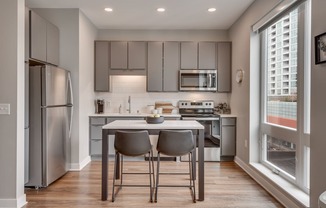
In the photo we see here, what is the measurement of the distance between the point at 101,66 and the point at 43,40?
5.30 feet

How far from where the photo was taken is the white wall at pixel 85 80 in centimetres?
430

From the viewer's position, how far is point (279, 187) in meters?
2.93

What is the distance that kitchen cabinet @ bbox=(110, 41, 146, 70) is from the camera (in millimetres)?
5137

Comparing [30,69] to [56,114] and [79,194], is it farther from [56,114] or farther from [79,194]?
[79,194]

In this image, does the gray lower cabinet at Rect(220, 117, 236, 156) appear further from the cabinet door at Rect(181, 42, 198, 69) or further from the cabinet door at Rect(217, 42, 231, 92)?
the cabinet door at Rect(181, 42, 198, 69)

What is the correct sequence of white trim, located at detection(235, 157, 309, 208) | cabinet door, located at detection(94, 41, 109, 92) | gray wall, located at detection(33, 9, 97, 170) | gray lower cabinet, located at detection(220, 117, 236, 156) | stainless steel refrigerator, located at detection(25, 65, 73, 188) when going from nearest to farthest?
white trim, located at detection(235, 157, 309, 208) < stainless steel refrigerator, located at detection(25, 65, 73, 188) < gray wall, located at detection(33, 9, 97, 170) < gray lower cabinet, located at detection(220, 117, 236, 156) < cabinet door, located at detection(94, 41, 109, 92)

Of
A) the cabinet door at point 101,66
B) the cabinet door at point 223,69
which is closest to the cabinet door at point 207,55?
the cabinet door at point 223,69

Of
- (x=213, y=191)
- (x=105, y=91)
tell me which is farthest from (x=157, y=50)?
(x=213, y=191)

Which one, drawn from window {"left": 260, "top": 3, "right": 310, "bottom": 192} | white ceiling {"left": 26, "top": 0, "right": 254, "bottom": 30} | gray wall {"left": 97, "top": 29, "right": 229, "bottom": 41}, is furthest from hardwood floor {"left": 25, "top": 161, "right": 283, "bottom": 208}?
gray wall {"left": 97, "top": 29, "right": 229, "bottom": 41}

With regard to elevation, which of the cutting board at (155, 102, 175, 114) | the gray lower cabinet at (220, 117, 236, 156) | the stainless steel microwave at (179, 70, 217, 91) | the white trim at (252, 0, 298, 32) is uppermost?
the white trim at (252, 0, 298, 32)

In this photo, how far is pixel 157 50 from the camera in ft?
16.9

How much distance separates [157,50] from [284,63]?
2.64 metres

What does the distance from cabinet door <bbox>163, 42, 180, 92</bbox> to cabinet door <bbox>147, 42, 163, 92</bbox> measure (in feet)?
0.34
